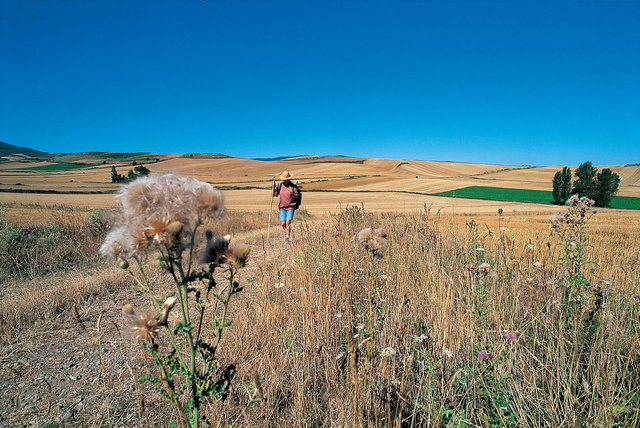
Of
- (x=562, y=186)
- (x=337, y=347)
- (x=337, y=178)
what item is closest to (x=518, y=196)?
(x=562, y=186)

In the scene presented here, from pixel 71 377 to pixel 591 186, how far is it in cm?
5848

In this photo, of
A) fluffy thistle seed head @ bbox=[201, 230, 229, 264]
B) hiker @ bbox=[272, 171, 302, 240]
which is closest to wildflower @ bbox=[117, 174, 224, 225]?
fluffy thistle seed head @ bbox=[201, 230, 229, 264]

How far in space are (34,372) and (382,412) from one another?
3523mm

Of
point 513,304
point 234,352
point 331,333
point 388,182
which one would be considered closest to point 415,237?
point 513,304

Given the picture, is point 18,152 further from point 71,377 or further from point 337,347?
point 337,347

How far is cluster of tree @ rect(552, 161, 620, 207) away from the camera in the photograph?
43812 millimetres

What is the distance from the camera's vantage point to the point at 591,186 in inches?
1754

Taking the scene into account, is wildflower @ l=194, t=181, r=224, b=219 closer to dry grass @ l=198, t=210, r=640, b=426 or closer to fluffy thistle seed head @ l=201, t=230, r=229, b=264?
fluffy thistle seed head @ l=201, t=230, r=229, b=264

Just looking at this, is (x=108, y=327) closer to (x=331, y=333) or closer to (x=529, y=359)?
(x=331, y=333)

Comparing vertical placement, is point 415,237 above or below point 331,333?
above

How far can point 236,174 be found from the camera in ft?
240

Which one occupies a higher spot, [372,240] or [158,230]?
[158,230]

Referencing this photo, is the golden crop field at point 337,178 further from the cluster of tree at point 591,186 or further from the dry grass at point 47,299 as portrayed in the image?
Answer: the dry grass at point 47,299

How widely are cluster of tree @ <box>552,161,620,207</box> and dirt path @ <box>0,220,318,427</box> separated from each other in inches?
2066
